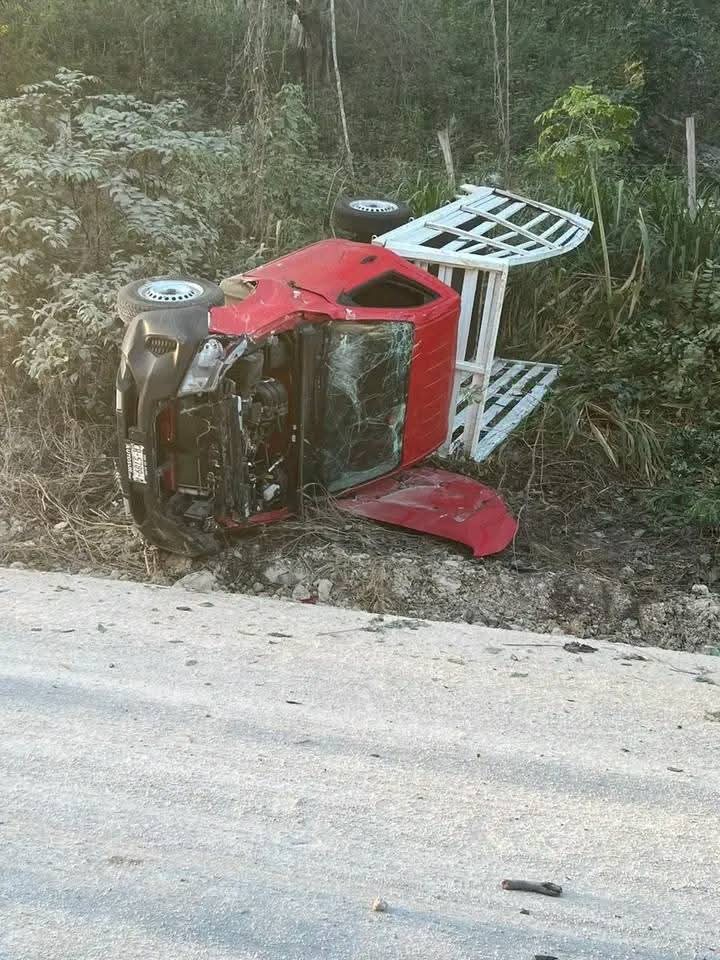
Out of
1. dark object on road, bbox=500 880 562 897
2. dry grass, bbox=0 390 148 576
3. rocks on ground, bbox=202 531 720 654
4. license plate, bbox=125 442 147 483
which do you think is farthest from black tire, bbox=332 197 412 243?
dark object on road, bbox=500 880 562 897

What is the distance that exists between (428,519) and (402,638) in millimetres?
1070

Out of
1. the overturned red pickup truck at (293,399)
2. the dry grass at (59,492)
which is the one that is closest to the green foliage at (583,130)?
the overturned red pickup truck at (293,399)

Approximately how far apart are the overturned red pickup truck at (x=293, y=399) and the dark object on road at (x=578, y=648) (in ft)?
2.74

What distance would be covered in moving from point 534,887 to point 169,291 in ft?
8.98

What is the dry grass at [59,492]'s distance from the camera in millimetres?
4430

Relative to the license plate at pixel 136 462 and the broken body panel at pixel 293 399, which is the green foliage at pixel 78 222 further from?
the license plate at pixel 136 462

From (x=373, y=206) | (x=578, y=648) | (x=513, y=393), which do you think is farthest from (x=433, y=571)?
(x=373, y=206)

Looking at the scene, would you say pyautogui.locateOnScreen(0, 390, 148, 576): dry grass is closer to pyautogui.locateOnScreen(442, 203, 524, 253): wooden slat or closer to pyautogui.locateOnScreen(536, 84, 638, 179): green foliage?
pyautogui.locateOnScreen(442, 203, 524, 253): wooden slat

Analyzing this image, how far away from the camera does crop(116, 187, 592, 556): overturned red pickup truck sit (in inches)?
152

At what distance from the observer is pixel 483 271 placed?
531cm

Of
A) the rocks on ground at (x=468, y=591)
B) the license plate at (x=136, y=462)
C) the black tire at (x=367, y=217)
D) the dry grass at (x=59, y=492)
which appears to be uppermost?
the black tire at (x=367, y=217)

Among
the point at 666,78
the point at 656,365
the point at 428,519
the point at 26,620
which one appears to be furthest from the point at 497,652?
the point at 666,78

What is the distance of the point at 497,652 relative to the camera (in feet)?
11.9

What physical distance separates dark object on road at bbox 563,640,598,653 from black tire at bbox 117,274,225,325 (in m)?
→ 1.93
